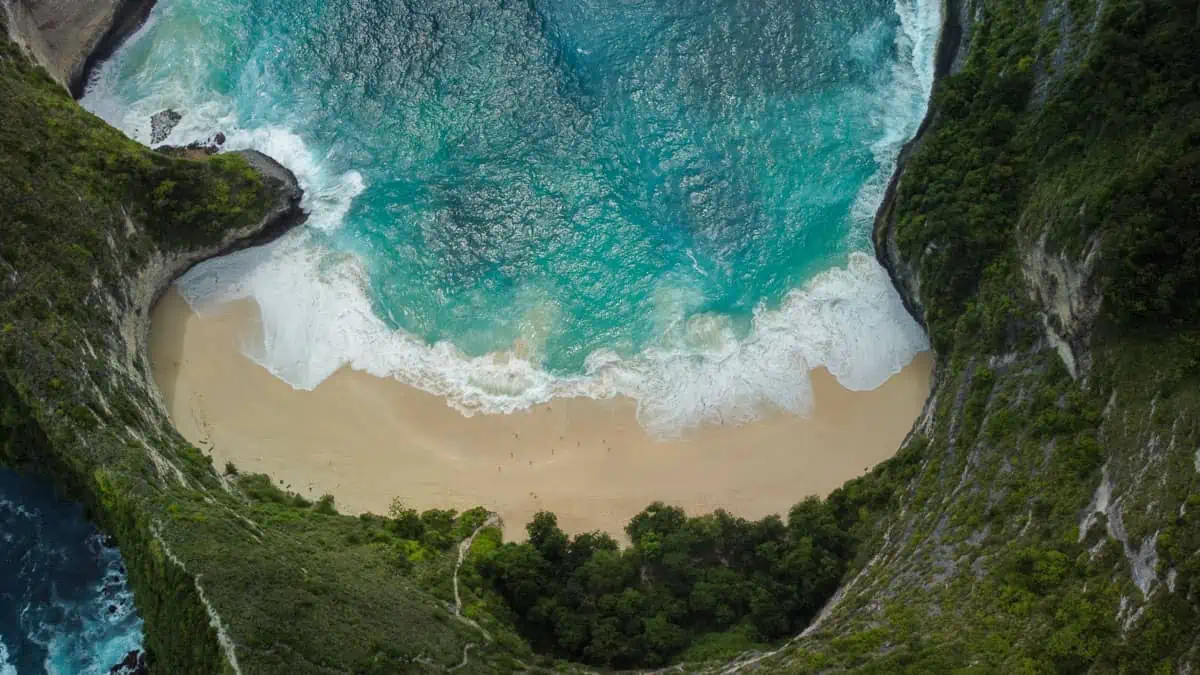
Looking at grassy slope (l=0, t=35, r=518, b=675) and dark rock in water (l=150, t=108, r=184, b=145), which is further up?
dark rock in water (l=150, t=108, r=184, b=145)

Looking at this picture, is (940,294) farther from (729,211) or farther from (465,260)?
(465,260)

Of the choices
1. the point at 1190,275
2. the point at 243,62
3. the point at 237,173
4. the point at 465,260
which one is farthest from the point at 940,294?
the point at 243,62

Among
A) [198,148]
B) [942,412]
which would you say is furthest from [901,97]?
[198,148]

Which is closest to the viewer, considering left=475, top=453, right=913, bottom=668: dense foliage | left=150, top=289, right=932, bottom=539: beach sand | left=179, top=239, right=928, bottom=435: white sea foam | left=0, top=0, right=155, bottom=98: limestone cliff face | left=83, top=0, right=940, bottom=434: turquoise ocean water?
left=475, top=453, right=913, bottom=668: dense foliage

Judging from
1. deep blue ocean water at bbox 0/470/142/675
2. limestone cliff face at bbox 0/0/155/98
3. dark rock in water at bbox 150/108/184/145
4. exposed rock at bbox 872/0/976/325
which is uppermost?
limestone cliff face at bbox 0/0/155/98

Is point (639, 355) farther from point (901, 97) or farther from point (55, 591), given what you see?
point (55, 591)

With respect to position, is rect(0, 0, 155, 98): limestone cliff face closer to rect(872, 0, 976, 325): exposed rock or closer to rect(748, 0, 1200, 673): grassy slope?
rect(872, 0, 976, 325): exposed rock

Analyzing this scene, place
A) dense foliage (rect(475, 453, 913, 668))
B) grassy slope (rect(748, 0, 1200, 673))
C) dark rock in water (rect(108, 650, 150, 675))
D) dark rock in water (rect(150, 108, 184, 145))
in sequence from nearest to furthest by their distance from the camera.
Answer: grassy slope (rect(748, 0, 1200, 673))
dark rock in water (rect(108, 650, 150, 675))
dense foliage (rect(475, 453, 913, 668))
dark rock in water (rect(150, 108, 184, 145))

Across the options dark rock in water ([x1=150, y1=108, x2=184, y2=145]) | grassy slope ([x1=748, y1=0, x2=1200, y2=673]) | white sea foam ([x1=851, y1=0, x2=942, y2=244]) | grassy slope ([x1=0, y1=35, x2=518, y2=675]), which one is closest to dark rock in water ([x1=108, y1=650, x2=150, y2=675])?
grassy slope ([x1=0, y1=35, x2=518, y2=675])
